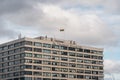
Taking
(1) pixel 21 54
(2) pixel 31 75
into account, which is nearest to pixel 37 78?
(2) pixel 31 75

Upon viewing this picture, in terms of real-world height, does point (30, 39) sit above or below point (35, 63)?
above

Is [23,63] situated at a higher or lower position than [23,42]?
lower

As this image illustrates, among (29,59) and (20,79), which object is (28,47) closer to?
(29,59)

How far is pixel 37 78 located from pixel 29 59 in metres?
12.6

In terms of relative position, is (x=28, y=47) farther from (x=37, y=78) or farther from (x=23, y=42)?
(x=37, y=78)

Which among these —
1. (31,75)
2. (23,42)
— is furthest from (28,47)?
(31,75)

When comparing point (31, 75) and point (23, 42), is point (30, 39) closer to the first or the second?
point (23, 42)

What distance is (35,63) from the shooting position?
19900cm

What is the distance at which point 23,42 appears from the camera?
650 feet

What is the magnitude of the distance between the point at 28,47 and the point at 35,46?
477 cm

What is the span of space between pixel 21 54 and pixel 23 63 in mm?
5779

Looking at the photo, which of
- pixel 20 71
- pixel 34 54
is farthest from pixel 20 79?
pixel 34 54

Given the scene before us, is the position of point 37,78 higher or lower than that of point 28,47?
lower

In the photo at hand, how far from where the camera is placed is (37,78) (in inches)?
7869
